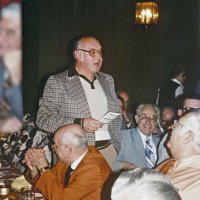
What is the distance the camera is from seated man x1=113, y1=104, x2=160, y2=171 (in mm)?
4469

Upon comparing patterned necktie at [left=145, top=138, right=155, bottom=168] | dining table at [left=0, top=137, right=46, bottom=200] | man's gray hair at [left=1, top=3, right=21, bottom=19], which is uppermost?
man's gray hair at [left=1, top=3, right=21, bottom=19]

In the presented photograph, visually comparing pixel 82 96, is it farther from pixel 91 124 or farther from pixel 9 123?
pixel 9 123

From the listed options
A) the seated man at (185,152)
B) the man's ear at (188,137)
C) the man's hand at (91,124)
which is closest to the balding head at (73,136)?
the man's hand at (91,124)

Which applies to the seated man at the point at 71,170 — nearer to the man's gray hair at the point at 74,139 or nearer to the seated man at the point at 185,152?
the man's gray hair at the point at 74,139

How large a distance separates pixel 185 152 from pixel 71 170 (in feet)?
3.16

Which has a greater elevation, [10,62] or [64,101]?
[10,62]

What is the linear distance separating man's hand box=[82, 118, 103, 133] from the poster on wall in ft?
11.8

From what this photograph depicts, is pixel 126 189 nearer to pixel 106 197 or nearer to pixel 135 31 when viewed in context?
pixel 106 197

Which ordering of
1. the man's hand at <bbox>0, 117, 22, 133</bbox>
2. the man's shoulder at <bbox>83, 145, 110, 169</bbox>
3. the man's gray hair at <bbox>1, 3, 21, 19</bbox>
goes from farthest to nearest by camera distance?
the man's gray hair at <bbox>1, 3, 21, 19</bbox> < the man's hand at <bbox>0, 117, 22, 133</bbox> < the man's shoulder at <bbox>83, 145, 110, 169</bbox>

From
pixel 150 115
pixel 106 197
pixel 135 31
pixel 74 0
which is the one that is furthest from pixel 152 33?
pixel 106 197

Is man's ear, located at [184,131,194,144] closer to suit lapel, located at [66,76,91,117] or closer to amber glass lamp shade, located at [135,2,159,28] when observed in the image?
suit lapel, located at [66,76,91,117]

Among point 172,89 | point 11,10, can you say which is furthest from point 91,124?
point 11,10

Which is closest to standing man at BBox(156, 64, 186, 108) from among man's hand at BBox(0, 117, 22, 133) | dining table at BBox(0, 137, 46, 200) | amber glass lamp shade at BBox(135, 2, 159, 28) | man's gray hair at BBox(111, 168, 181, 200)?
amber glass lamp shade at BBox(135, 2, 159, 28)

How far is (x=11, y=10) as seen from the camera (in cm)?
733
